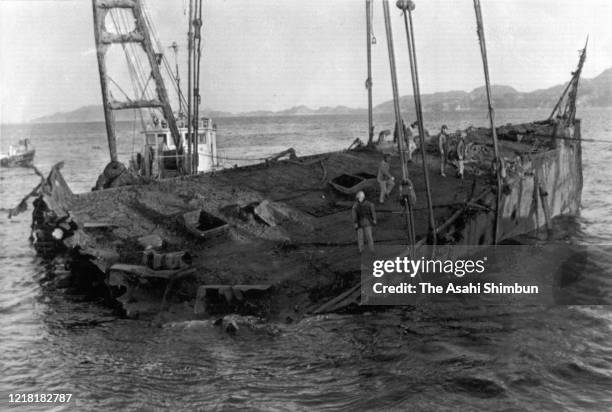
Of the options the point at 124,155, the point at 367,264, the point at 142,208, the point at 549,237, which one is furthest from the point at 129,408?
the point at 124,155

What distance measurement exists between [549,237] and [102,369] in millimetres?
16735

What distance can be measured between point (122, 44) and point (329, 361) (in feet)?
56.9

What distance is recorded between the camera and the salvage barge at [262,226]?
12.8 m

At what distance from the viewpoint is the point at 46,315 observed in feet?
48.4

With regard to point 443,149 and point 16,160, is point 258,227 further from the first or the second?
point 16,160

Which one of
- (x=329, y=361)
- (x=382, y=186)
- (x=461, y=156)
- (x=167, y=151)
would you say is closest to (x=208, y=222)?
(x=382, y=186)

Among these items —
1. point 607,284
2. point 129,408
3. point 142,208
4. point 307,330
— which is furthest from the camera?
point 142,208

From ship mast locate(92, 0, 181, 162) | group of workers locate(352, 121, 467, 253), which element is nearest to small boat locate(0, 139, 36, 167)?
ship mast locate(92, 0, 181, 162)

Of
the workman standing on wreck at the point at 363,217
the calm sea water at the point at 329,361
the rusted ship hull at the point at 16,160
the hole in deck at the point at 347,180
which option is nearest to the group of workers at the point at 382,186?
the workman standing on wreck at the point at 363,217

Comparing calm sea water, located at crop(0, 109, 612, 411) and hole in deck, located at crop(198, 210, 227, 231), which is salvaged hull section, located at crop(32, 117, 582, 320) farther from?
calm sea water, located at crop(0, 109, 612, 411)

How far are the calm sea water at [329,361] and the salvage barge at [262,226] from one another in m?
0.84

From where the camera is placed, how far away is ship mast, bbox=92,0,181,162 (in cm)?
2172

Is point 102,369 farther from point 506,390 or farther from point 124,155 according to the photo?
point 124,155

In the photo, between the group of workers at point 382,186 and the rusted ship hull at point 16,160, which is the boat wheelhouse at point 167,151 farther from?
the rusted ship hull at point 16,160
